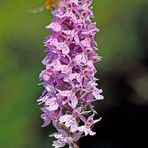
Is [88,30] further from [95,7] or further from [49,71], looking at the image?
[95,7]

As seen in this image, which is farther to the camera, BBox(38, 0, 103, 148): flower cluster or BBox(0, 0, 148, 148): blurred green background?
BBox(0, 0, 148, 148): blurred green background

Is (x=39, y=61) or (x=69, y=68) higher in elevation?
(x=39, y=61)

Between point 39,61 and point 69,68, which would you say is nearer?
point 69,68

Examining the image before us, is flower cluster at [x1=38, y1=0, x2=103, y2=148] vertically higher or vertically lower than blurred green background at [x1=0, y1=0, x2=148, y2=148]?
lower
